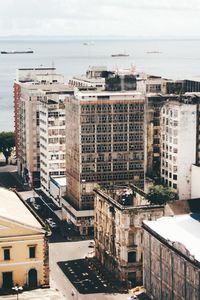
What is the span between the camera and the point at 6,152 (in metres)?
197

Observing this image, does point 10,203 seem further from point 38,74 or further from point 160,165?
point 38,74

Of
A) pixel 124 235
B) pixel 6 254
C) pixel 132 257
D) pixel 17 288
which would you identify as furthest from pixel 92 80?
pixel 17 288

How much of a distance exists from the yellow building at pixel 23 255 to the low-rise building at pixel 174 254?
14687 millimetres

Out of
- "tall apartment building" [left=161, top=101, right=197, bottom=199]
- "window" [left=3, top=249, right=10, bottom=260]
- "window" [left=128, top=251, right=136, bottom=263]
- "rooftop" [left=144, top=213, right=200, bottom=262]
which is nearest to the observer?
"rooftop" [left=144, top=213, right=200, bottom=262]

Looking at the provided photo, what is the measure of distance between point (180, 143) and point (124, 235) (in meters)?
36.9

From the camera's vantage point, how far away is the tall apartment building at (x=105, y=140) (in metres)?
124

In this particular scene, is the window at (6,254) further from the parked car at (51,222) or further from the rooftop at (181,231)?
the parked car at (51,222)

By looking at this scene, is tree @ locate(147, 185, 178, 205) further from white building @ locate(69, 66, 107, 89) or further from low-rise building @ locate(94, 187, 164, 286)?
white building @ locate(69, 66, 107, 89)

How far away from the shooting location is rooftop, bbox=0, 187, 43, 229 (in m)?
95.9

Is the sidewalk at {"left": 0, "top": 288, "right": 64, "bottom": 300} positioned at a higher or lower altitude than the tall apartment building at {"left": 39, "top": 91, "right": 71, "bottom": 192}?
lower

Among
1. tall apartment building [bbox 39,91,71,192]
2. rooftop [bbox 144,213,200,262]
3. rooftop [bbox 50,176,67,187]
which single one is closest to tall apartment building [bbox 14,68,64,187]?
tall apartment building [bbox 39,91,71,192]

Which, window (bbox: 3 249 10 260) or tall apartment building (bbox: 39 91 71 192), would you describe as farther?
tall apartment building (bbox: 39 91 71 192)

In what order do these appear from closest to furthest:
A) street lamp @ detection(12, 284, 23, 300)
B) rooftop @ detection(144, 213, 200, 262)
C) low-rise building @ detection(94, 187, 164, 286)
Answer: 1. rooftop @ detection(144, 213, 200, 262)
2. street lamp @ detection(12, 284, 23, 300)
3. low-rise building @ detection(94, 187, 164, 286)

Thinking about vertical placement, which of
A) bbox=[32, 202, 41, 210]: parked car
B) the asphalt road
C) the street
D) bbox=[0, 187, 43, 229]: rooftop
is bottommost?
the street
